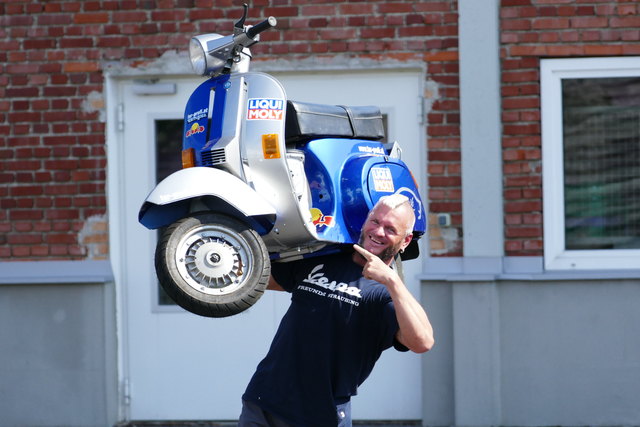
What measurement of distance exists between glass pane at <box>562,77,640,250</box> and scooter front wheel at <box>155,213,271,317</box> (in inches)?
137

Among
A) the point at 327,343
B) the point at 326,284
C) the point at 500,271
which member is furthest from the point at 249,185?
the point at 500,271

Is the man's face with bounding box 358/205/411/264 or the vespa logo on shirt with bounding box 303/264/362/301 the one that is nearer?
the man's face with bounding box 358/205/411/264

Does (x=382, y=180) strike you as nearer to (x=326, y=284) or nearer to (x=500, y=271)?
(x=326, y=284)

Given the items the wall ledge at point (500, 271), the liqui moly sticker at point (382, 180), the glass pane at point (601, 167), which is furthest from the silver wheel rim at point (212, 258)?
the glass pane at point (601, 167)

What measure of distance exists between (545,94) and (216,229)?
11.4ft

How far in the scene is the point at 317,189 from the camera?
11.4 feet

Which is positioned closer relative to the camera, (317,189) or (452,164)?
(317,189)

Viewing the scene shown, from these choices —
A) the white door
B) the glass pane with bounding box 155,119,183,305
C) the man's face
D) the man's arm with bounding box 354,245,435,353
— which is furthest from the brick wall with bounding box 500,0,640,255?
the man's arm with bounding box 354,245,435,353

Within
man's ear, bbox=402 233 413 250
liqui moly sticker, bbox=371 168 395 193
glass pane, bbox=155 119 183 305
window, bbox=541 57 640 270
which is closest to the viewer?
liqui moly sticker, bbox=371 168 395 193

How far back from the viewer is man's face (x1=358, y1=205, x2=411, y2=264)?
11.1 feet

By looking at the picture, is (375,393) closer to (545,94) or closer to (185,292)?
(545,94)

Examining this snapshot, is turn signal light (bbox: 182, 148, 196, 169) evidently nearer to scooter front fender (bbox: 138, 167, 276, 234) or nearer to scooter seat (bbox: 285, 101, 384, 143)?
scooter front fender (bbox: 138, 167, 276, 234)

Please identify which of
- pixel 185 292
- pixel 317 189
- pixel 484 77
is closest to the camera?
pixel 185 292

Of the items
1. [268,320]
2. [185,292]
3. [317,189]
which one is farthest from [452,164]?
[185,292]
